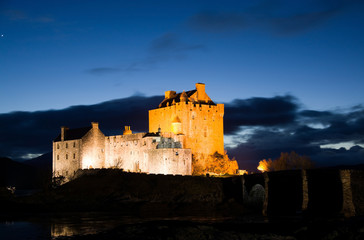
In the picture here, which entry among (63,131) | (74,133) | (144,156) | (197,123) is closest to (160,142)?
(144,156)

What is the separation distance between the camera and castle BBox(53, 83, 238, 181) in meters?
71.0

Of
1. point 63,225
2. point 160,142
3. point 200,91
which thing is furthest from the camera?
point 200,91

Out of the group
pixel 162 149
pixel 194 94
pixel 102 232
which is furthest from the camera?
pixel 194 94

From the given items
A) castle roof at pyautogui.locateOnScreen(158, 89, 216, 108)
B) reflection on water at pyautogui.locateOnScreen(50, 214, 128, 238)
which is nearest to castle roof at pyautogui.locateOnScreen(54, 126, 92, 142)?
castle roof at pyautogui.locateOnScreen(158, 89, 216, 108)

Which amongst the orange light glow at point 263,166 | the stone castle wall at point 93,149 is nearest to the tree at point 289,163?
the orange light glow at point 263,166

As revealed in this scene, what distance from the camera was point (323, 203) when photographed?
47125 mm

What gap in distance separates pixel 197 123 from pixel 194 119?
733 mm

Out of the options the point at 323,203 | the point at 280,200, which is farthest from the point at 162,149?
the point at 323,203

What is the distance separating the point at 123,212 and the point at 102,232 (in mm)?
17278

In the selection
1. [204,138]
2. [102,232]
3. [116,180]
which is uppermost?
[204,138]

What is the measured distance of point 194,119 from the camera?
75.5 meters

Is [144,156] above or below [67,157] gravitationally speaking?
below

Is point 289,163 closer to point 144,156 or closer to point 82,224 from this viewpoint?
point 144,156

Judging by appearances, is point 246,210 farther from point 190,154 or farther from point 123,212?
point 190,154
